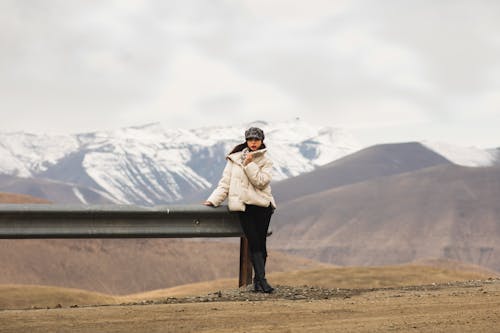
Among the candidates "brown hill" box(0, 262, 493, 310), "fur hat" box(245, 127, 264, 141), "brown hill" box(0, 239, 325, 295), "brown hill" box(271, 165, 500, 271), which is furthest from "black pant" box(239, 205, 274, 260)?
"brown hill" box(271, 165, 500, 271)

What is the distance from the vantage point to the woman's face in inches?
417

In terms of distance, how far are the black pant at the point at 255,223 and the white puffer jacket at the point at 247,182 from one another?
5.0 inches

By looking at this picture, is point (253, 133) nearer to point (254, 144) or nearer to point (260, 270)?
point (254, 144)

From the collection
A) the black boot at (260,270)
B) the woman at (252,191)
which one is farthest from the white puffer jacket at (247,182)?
the black boot at (260,270)

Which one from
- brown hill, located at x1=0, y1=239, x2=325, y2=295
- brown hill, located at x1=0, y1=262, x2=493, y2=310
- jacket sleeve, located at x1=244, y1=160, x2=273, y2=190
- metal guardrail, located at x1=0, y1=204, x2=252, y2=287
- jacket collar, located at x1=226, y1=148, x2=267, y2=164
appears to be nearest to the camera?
metal guardrail, located at x1=0, y1=204, x2=252, y2=287

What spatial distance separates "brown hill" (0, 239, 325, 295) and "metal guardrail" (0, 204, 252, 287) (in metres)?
56.7

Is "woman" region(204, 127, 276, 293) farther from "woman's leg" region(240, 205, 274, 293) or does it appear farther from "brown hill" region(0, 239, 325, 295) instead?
"brown hill" region(0, 239, 325, 295)

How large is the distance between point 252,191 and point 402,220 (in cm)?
13920

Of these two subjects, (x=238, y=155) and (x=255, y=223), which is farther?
(x=255, y=223)

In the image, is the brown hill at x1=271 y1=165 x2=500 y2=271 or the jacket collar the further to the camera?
the brown hill at x1=271 y1=165 x2=500 y2=271

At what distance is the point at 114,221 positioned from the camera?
1062cm

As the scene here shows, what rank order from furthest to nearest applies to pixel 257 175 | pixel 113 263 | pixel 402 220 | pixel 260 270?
1. pixel 402 220
2. pixel 113 263
3. pixel 260 270
4. pixel 257 175

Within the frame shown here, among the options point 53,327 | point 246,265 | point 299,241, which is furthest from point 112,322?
point 299,241

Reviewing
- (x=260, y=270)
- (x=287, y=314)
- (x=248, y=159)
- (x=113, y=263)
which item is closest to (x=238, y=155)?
(x=248, y=159)
